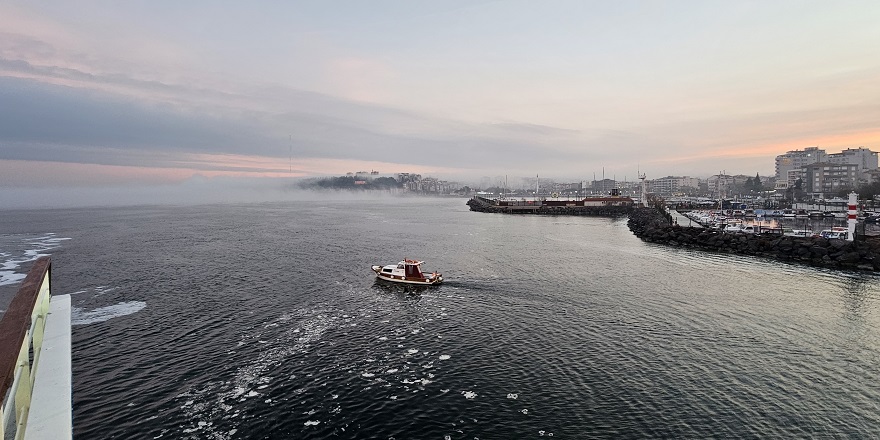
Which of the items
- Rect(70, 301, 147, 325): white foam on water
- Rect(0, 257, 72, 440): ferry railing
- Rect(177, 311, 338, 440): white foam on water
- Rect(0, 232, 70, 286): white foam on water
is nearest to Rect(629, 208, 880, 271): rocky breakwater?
Rect(177, 311, 338, 440): white foam on water

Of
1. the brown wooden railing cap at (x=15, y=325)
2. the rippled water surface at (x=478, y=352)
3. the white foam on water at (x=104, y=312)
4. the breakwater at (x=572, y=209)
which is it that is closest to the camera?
the brown wooden railing cap at (x=15, y=325)

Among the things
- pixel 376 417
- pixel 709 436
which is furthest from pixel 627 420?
pixel 376 417

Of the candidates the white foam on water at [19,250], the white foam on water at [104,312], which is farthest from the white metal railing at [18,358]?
the white foam on water at [19,250]

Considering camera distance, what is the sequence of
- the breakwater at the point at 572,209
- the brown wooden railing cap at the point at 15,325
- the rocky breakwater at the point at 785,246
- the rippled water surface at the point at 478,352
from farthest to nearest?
1. the breakwater at the point at 572,209
2. the rocky breakwater at the point at 785,246
3. the rippled water surface at the point at 478,352
4. the brown wooden railing cap at the point at 15,325

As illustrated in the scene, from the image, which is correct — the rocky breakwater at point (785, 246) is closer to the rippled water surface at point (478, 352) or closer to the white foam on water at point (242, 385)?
the rippled water surface at point (478, 352)

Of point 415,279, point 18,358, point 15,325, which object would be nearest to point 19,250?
point 415,279

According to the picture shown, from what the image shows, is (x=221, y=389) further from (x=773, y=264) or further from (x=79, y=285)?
(x=773, y=264)

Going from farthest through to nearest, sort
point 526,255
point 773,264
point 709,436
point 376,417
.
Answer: point 526,255, point 773,264, point 376,417, point 709,436
